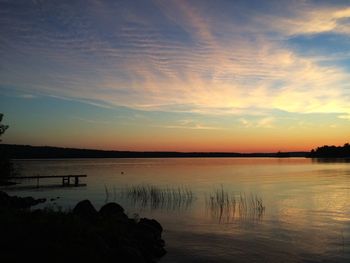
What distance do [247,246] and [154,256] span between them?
5843 mm

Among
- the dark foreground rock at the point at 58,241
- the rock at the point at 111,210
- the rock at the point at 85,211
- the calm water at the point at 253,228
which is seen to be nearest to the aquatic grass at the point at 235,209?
the calm water at the point at 253,228

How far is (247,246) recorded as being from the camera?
76.2ft

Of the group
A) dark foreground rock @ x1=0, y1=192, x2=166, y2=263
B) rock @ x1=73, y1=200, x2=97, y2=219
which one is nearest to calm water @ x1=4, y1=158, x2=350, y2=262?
dark foreground rock @ x1=0, y1=192, x2=166, y2=263

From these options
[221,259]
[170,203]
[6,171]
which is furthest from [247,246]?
[6,171]

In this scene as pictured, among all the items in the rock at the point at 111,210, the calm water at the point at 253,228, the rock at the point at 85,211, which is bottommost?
the calm water at the point at 253,228

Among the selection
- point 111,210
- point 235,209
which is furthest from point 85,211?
point 235,209

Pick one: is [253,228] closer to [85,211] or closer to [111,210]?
[111,210]

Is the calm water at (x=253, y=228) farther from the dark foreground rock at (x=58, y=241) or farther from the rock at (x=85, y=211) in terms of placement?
the rock at (x=85, y=211)

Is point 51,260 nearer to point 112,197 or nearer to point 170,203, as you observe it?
point 170,203

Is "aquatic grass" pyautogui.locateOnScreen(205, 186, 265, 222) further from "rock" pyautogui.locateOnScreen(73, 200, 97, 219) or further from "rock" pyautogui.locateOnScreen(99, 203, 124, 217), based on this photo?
"rock" pyautogui.locateOnScreen(73, 200, 97, 219)

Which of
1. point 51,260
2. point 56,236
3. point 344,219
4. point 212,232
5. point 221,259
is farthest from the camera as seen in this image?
point 344,219

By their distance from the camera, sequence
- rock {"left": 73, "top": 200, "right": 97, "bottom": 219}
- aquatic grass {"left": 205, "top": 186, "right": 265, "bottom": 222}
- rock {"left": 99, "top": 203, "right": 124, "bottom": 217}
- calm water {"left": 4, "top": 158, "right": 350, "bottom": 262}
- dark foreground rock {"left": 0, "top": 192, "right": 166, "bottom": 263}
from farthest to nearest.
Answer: aquatic grass {"left": 205, "top": 186, "right": 265, "bottom": 222} → rock {"left": 99, "top": 203, "right": 124, "bottom": 217} → rock {"left": 73, "top": 200, "right": 97, "bottom": 219} → calm water {"left": 4, "top": 158, "right": 350, "bottom": 262} → dark foreground rock {"left": 0, "top": 192, "right": 166, "bottom": 263}

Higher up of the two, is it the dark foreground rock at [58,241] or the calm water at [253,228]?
the dark foreground rock at [58,241]

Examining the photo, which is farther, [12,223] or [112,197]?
[112,197]
